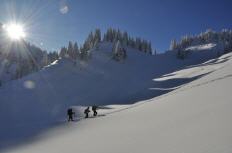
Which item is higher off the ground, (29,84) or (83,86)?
(29,84)

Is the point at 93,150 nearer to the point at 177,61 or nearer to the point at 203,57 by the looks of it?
the point at 177,61

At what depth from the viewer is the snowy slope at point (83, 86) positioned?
54.8 metres

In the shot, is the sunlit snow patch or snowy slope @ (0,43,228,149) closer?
snowy slope @ (0,43,228,149)

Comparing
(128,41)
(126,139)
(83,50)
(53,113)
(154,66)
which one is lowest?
(53,113)

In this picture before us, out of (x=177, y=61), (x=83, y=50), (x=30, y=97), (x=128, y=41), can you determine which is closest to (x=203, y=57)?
(x=177, y=61)

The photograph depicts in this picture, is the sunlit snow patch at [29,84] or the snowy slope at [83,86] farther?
the sunlit snow patch at [29,84]

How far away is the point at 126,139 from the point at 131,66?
327ft

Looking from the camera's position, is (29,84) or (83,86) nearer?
(29,84)

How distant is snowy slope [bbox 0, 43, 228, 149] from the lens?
180 ft

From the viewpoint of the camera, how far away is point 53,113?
169 ft

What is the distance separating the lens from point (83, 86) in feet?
258

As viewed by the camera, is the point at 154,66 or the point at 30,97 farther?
the point at 154,66

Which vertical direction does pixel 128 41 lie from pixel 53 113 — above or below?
above

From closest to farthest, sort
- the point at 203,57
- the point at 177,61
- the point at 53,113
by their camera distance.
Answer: the point at 53,113, the point at 177,61, the point at 203,57
